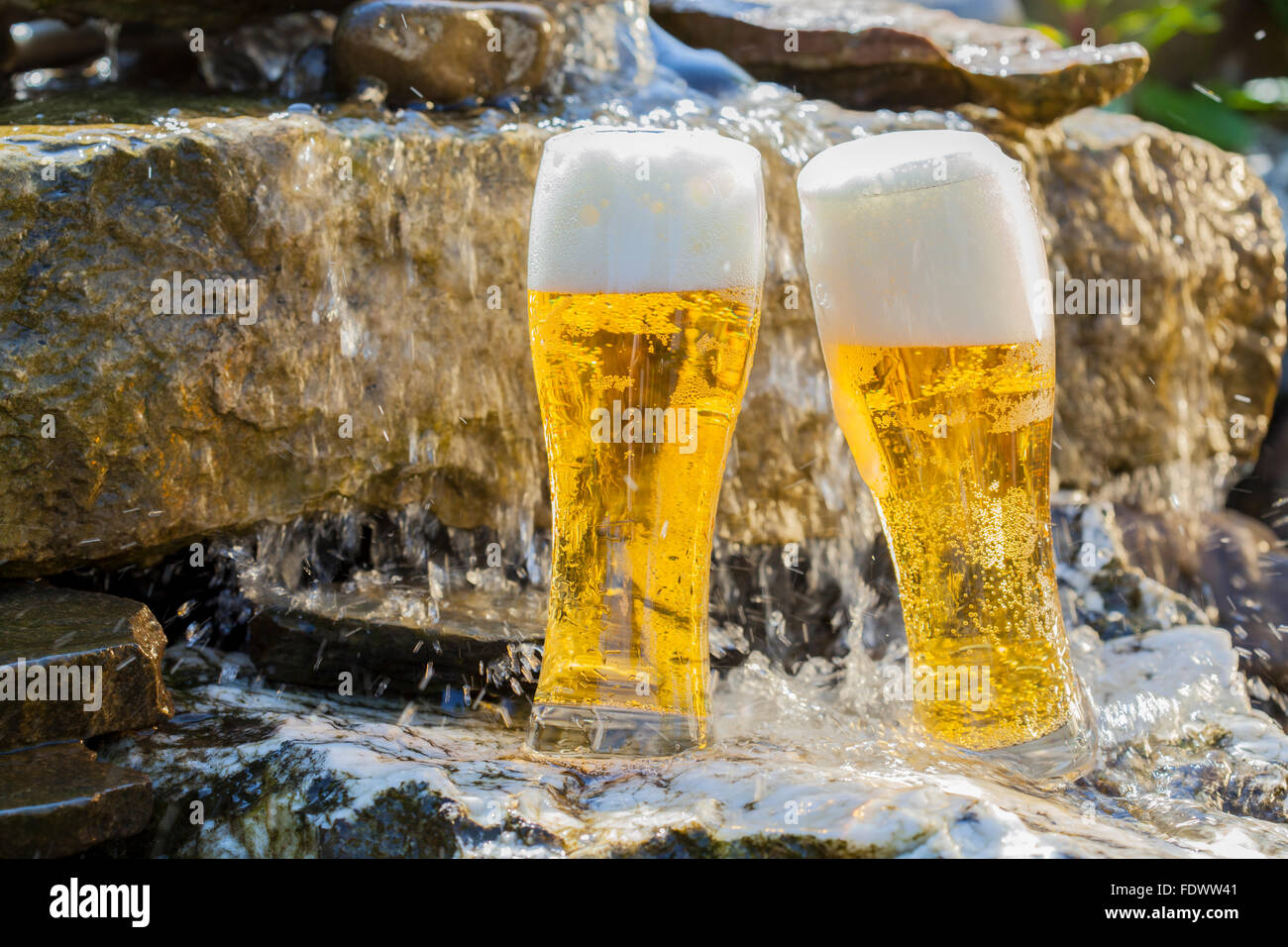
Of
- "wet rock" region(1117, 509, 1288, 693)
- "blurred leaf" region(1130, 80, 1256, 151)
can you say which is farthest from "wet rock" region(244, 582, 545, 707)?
"blurred leaf" region(1130, 80, 1256, 151)

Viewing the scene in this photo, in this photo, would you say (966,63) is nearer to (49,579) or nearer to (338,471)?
(338,471)

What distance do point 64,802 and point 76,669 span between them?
285 millimetres

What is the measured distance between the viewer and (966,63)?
311 cm

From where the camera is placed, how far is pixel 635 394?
1480mm

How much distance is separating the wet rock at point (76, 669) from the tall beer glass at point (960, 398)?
3.50 feet

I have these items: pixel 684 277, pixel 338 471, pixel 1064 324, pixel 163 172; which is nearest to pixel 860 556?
pixel 1064 324

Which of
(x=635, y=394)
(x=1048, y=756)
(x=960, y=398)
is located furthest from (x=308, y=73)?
(x=1048, y=756)

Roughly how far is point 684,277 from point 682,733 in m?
0.59

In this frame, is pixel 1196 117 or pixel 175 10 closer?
pixel 175 10

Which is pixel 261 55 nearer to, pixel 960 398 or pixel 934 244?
pixel 934 244

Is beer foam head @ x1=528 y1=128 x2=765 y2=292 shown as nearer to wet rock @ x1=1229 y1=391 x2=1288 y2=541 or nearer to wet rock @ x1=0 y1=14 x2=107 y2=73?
wet rock @ x1=0 y1=14 x2=107 y2=73

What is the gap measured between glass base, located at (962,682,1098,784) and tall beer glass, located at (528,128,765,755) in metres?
0.40

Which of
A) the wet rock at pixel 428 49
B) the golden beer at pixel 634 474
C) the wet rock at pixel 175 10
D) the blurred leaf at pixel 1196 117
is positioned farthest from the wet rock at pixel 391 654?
the blurred leaf at pixel 1196 117

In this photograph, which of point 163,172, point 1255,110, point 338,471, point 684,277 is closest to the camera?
point 684,277
